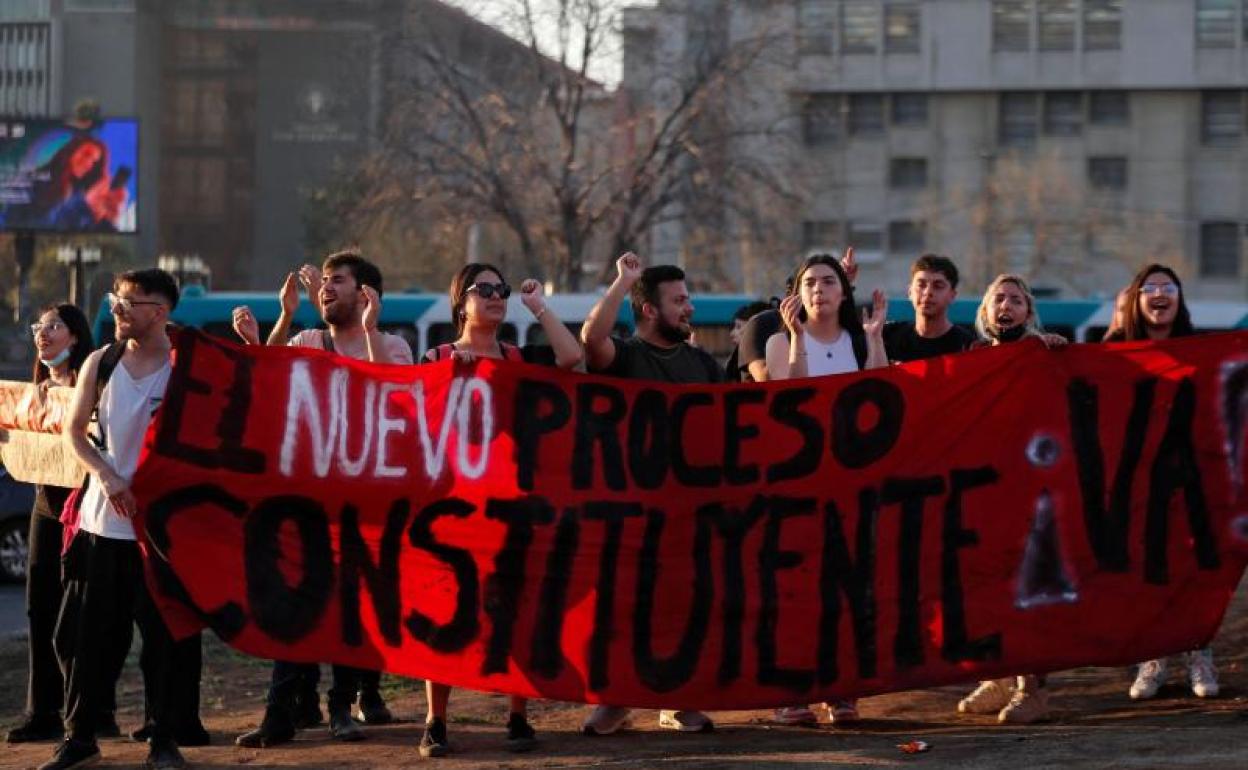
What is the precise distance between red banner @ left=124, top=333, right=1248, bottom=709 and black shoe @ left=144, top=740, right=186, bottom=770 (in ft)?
1.60

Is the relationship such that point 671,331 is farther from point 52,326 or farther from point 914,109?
point 914,109

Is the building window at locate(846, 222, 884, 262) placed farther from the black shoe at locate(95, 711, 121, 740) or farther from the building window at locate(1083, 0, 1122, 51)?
the black shoe at locate(95, 711, 121, 740)

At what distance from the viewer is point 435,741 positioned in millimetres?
8711

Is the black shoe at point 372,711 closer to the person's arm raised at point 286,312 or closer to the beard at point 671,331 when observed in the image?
the person's arm raised at point 286,312

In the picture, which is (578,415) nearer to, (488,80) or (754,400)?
(754,400)

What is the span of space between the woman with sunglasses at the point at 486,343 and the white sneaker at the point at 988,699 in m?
2.06

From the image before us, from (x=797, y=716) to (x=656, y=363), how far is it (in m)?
1.67

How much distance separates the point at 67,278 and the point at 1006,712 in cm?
4921

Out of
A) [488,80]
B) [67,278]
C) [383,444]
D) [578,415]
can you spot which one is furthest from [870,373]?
[67,278]

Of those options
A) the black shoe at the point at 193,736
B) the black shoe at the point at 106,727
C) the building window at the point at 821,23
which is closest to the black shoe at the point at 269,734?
the black shoe at the point at 193,736

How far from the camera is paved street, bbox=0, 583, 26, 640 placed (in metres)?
14.6

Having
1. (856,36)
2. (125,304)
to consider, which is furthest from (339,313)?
(856,36)

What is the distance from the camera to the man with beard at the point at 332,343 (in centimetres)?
909

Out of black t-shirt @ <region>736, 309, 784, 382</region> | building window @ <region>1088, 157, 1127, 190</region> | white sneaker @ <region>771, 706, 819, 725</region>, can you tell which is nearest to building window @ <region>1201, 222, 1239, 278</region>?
building window @ <region>1088, 157, 1127, 190</region>
